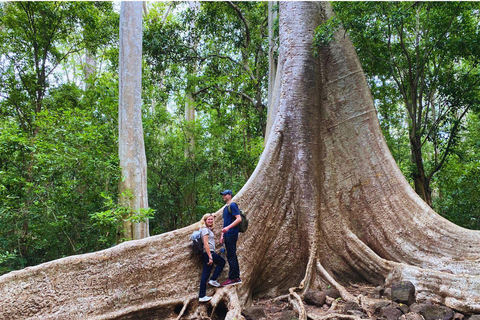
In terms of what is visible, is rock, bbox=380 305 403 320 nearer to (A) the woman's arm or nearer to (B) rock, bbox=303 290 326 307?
(B) rock, bbox=303 290 326 307

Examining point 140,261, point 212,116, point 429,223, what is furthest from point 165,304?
point 212,116

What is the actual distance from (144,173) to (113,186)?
66cm

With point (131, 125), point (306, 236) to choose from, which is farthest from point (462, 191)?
point (131, 125)

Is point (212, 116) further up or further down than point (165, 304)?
further up

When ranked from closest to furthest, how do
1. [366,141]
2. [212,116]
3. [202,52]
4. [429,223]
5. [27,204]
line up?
[429,223] → [366,141] → [27,204] → [212,116] → [202,52]

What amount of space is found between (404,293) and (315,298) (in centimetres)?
102

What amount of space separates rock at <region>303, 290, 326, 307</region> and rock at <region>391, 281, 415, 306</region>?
81 cm

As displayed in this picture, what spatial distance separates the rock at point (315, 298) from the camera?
12.8 ft

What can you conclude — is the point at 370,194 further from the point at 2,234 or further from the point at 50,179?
the point at 2,234

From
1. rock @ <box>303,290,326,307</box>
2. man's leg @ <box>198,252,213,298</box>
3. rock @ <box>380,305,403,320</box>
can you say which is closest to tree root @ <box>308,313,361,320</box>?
rock @ <box>380,305,403,320</box>

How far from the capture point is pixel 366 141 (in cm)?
537

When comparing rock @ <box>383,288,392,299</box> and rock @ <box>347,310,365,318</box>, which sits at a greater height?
rock @ <box>383,288,392,299</box>

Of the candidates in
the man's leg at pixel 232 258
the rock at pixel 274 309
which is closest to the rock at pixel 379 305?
the rock at pixel 274 309

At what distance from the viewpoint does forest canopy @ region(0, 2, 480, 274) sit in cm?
591
